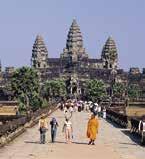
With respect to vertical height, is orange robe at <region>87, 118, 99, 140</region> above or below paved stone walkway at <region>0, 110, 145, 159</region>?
above

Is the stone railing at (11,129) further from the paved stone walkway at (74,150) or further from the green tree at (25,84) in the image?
the green tree at (25,84)

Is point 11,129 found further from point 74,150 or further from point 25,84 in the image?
point 25,84

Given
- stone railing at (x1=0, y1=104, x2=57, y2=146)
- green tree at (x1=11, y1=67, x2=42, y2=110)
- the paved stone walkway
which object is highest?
green tree at (x1=11, y1=67, x2=42, y2=110)

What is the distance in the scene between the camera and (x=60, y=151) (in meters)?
27.2

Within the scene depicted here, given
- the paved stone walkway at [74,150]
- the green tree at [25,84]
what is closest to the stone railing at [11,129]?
the paved stone walkway at [74,150]

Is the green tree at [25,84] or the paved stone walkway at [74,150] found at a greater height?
the green tree at [25,84]

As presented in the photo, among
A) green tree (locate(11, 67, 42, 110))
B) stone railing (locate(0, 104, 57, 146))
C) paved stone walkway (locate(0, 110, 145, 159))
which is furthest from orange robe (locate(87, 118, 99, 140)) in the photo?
green tree (locate(11, 67, 42, 110))

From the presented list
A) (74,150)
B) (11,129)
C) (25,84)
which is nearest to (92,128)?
(74,150)

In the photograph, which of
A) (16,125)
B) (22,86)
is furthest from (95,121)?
(22,86)

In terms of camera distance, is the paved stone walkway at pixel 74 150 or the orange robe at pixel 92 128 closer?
the paved stone walkway at pixel 74 150

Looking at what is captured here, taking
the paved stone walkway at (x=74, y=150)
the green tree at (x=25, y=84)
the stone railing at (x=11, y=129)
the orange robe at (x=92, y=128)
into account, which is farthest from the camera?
the green tree at (x=25, y=84)

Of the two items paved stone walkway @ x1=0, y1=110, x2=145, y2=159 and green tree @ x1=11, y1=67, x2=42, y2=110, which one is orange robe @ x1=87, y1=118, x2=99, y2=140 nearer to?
paved stone walkway @ x1=0, y1=110, x2=145, y2=159

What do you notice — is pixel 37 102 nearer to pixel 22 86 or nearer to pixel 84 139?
pixel 22 86

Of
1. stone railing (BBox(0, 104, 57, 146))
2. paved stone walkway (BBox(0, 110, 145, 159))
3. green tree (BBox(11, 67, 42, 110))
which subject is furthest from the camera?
green tree (BBox(11, 67, 42, 110))
